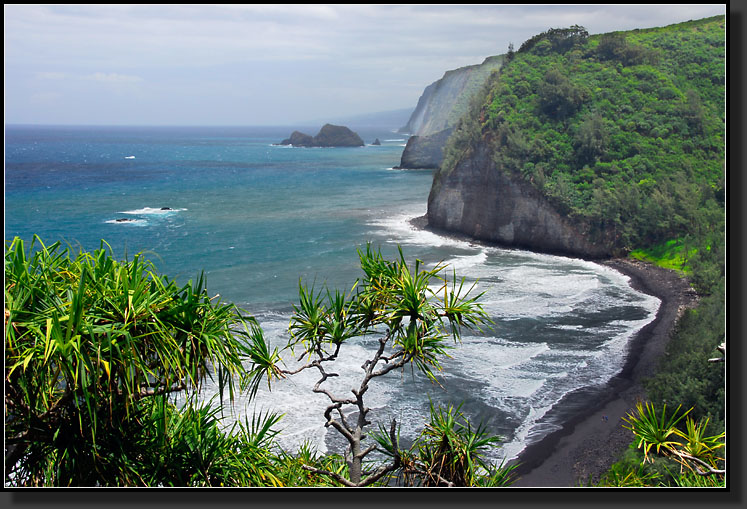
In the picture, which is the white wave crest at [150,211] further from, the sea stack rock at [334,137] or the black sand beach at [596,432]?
the sea stack rock at [334,137]

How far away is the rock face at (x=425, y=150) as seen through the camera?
67375mm

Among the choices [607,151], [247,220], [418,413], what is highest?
[607,151]

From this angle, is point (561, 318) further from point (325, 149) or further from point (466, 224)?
point (325, 149)

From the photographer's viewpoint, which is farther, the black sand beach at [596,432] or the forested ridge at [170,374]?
the black sand beach at [596,432]

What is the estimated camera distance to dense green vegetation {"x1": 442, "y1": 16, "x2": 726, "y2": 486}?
3158cm

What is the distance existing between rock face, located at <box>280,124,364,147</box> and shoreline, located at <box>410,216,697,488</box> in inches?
3035

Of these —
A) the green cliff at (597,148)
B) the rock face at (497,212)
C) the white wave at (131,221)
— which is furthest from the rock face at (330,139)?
the white wave at (131,221)

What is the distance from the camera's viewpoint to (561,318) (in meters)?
22.0

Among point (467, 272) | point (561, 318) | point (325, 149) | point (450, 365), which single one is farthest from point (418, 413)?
point (325, 149)

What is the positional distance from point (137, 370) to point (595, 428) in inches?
461

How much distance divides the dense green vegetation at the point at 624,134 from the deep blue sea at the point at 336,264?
3.51m

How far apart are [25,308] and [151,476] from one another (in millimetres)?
1772

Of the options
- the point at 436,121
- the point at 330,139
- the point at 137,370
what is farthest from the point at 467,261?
the point at 330,139

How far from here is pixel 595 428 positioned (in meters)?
14.7
